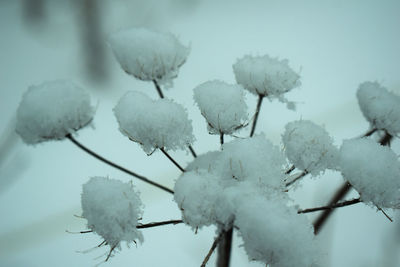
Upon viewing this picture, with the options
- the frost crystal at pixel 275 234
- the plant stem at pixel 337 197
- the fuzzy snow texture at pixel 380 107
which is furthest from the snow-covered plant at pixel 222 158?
the plant stem at pixel 337 197

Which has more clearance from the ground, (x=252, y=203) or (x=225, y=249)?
(x=252, y=203)

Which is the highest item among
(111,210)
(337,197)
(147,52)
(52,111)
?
(147,52)

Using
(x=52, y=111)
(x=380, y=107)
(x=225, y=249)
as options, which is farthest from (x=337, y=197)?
(x=52, y=111)

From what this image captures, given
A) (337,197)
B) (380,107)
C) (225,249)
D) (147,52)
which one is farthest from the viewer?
(337,197)

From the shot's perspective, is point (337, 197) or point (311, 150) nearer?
point (311, 150)

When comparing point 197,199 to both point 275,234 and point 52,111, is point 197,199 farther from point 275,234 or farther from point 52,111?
point 52,111

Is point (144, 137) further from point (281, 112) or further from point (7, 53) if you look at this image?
point (7, 53)
